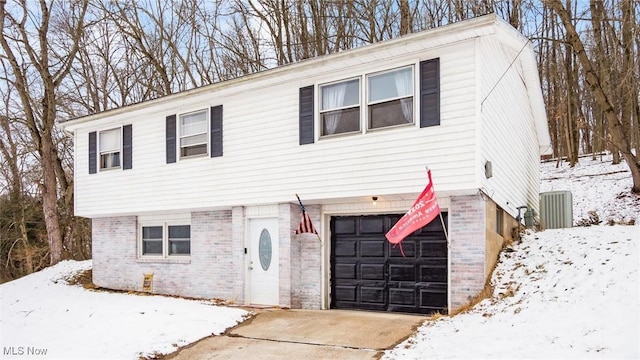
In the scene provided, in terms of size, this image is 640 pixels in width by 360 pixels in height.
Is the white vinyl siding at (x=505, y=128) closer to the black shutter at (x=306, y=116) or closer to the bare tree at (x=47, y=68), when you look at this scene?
the black shutter at (x=306, y=116)

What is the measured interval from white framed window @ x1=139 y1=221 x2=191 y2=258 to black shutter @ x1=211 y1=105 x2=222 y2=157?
8.11 feet

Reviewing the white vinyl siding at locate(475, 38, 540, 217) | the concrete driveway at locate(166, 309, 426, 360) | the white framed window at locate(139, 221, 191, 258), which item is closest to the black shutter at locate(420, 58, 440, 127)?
the white vinyl siding at locate(475, 38, 540, 217)

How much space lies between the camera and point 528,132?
14023 mm

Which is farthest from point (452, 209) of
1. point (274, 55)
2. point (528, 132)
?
A: point (274, 55)

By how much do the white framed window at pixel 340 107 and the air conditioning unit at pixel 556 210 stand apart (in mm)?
6517

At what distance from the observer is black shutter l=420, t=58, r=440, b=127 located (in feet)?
28.6

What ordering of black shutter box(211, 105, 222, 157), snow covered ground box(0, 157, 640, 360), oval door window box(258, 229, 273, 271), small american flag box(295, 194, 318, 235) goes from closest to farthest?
1. snow covered ground box(0, 157, 640, 360)
2. small american flag box(295, 194, 318, 235)
3. oval door window box(258, 229, 273, 271)
4. black shutter box(211, 105, 222, 157)

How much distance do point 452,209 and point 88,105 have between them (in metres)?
19.7

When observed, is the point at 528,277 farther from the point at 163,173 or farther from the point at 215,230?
the point at 163,173

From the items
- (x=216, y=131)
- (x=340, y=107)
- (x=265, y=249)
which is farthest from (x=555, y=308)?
(x=216, y=131)

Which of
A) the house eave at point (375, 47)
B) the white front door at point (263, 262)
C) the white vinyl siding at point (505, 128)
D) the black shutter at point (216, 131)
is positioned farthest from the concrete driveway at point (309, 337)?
the house eave at point (375, 47)

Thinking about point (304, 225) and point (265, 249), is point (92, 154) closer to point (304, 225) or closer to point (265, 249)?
point (265, 249)

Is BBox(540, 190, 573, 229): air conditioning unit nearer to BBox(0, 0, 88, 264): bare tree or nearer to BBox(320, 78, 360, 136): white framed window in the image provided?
BBox(320, 78, 360, 136): white framed window

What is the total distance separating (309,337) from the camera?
792 centimetres
